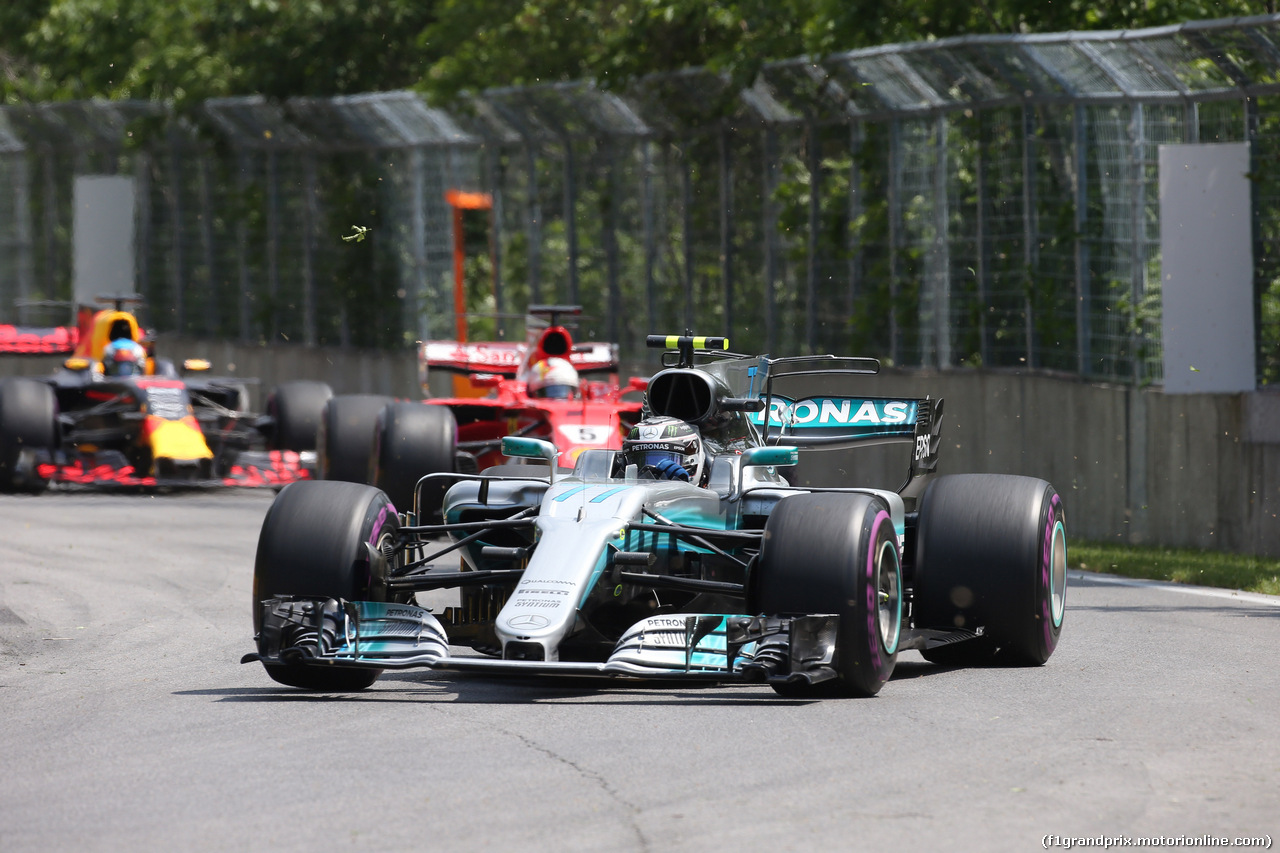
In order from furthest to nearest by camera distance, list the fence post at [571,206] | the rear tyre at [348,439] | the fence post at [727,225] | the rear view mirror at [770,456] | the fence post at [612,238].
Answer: the fence post at [571,206], the fence post at [612,238], the fence post at [727,225], the rear tyre at [348,439], the rear view mirror at [770,456]

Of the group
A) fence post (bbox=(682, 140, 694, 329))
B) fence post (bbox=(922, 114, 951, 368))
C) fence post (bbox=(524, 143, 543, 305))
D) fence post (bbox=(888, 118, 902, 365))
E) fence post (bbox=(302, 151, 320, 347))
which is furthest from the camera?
fence post (bbox=(302, 151, 320, 347))

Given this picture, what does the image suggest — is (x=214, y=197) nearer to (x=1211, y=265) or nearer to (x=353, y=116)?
(x=353, y=116)

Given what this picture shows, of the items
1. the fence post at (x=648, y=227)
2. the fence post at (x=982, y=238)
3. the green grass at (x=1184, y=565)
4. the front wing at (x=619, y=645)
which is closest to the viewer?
the front wing at (x=619, y=645)

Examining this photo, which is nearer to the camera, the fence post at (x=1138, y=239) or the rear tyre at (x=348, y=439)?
the fence post at (x=1138, y=239)

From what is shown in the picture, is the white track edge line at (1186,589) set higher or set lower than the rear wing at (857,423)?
lower

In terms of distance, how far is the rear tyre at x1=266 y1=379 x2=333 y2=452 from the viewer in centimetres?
1875

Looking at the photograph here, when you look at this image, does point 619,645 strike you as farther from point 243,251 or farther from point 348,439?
point 243,251

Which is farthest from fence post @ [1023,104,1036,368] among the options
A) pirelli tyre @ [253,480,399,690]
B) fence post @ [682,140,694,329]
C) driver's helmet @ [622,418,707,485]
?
pirelli tyre @ [253,480,399,690]

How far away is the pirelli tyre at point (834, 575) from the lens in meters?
7.38

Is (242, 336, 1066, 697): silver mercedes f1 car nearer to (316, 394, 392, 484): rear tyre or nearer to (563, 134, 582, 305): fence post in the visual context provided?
(316, 394, 392, 484): rear tyre

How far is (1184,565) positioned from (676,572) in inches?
210

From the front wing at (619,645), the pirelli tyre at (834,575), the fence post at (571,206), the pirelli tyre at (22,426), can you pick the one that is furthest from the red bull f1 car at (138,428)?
the pirelli tyre at (834,575)

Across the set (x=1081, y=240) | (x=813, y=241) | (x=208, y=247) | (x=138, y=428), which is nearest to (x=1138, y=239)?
(x=1081, y=240)

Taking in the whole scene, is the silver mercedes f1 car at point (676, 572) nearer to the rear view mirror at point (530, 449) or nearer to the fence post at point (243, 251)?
the rear view mirror at point (530, 449)
